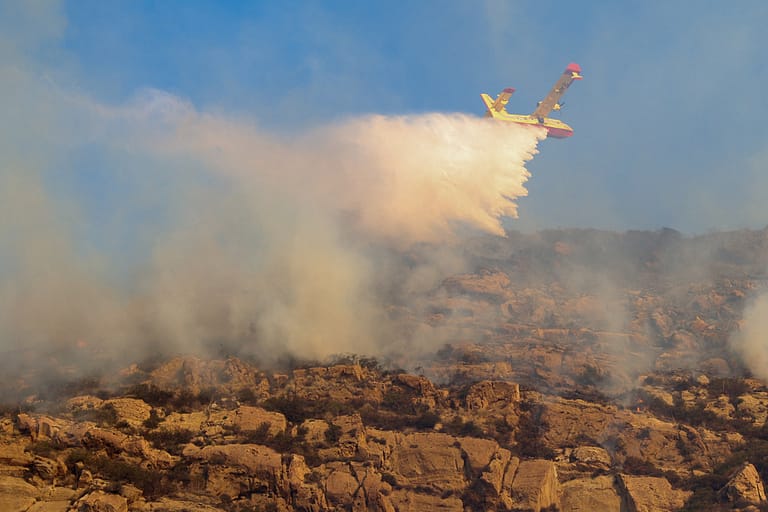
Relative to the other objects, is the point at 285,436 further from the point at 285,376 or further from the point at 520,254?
the point at 520,254

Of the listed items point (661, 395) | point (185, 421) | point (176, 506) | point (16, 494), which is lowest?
point (16, 494)

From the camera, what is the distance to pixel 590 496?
55875 millimetres

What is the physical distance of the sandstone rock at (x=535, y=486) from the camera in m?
54.5

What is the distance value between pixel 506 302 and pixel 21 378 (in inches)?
2025

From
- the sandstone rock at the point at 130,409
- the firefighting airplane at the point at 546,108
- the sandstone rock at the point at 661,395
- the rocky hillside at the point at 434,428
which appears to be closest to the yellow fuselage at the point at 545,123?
the firefighting airplane at the point at 546,108

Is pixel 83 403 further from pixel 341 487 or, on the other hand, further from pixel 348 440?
pixel 341 487

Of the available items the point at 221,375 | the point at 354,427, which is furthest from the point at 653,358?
the point at 221,375

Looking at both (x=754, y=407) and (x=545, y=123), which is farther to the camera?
(x=545, y=123)

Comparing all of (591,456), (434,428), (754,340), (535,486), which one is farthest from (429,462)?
(754,340)

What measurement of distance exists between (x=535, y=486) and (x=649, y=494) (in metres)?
7.44

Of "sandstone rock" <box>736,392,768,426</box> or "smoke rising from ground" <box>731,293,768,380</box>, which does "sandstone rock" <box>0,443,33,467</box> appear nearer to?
"sandstone rock" <box>736,392,768,426</box>

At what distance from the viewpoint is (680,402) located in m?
69.4

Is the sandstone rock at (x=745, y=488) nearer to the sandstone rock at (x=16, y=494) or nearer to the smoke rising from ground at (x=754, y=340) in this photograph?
the smoke rising from ground at (x=754, y=340)

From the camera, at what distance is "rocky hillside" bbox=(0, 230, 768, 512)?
55.2m
